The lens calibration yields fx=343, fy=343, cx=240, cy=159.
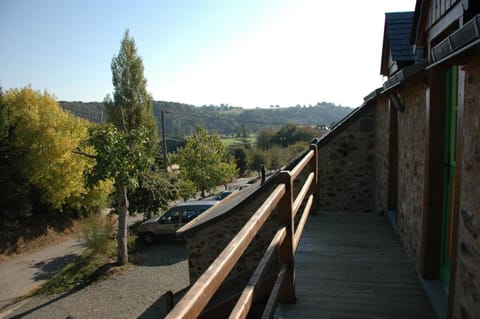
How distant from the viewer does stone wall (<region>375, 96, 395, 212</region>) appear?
566 cm

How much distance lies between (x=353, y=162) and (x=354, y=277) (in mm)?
3884

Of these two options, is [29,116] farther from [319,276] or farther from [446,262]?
[446,262]

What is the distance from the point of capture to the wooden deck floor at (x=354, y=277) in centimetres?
285

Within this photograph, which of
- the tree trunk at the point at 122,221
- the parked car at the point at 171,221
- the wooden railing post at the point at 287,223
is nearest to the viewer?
the wooden railing post at the point at 287,223

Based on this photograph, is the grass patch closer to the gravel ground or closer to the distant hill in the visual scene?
the gravel ground

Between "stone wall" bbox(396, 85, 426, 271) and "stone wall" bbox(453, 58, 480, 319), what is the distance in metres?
1.27

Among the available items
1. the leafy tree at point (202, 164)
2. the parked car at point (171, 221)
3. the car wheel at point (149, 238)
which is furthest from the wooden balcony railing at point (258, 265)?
the leafy tree at point (202, 164)

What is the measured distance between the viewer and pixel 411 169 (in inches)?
154

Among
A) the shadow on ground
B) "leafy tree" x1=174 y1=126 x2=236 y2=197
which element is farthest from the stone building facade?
"leafy tree" x1=174 y1=126 x2=236 y2=197

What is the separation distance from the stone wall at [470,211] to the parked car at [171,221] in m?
11.4

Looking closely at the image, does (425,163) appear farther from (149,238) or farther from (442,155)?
(149,238)

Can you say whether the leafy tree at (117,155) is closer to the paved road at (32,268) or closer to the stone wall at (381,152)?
the paved road at (32,268)

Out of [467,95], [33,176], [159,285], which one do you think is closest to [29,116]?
[33,176]

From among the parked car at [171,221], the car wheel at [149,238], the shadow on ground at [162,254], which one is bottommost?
the shadow on ground at [162,254]
